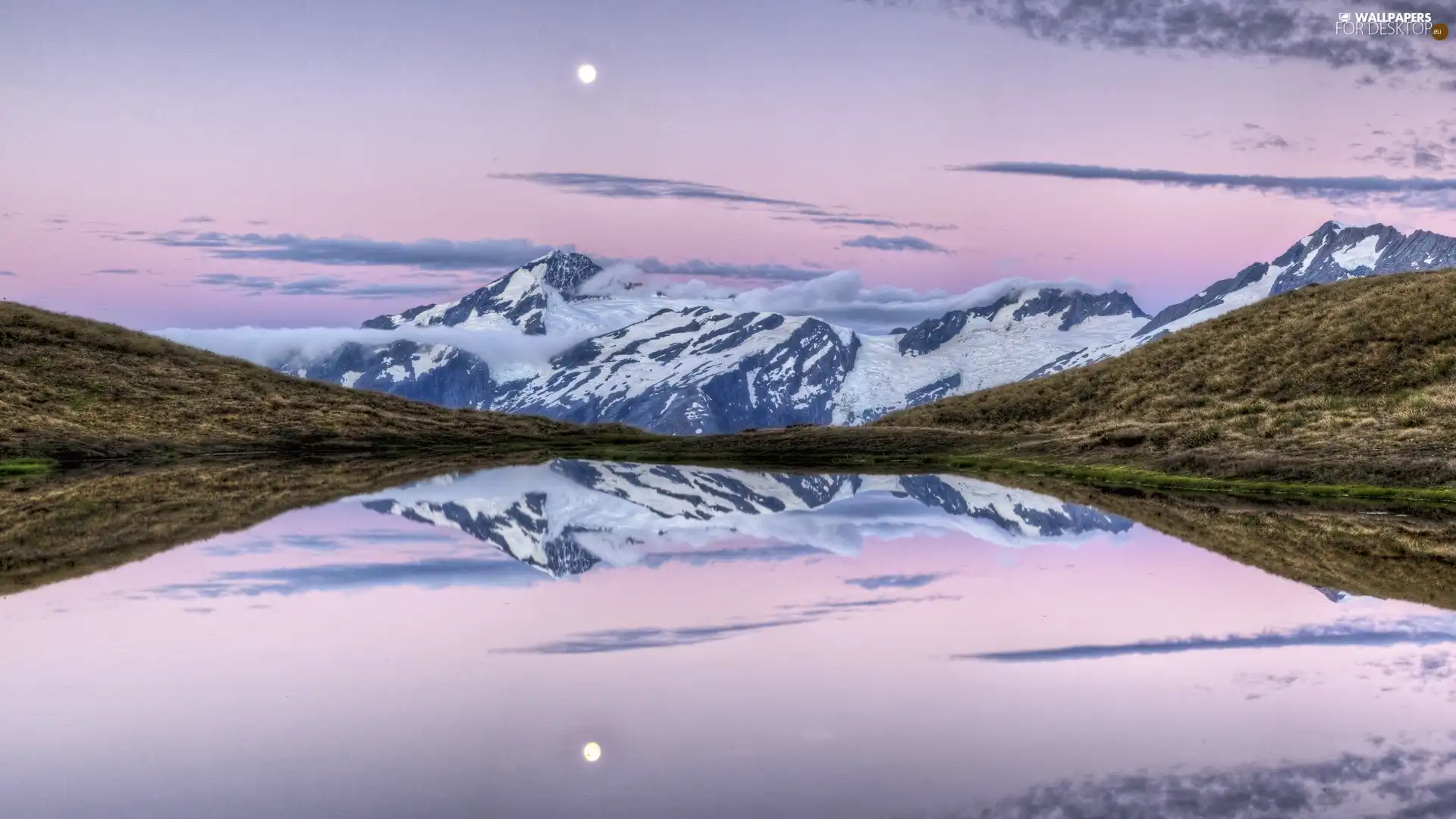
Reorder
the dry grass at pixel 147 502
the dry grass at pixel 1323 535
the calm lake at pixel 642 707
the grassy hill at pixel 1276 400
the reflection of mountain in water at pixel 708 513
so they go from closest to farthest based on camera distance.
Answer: the calm lake at pixel 642 707 → the dry grass at pixel 1323 535 → the dry grass at pixel 147 502 → the reflection of mountain in water at pixel 708 513 → the grassy hill at pixel 1276 400

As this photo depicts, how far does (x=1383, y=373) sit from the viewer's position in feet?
292

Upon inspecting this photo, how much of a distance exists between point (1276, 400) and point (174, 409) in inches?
3182

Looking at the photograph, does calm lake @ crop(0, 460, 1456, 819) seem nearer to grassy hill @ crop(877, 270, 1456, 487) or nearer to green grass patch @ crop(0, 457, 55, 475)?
grassy hill @ crop(877, 270, 1456, 487)

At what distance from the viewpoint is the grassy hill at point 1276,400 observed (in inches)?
2527

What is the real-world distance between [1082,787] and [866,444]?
80.6 m

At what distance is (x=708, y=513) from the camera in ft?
Result: 167

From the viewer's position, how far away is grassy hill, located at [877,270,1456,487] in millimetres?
64188

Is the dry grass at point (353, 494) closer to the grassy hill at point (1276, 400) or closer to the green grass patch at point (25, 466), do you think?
the green grass patch at point (25, 466)

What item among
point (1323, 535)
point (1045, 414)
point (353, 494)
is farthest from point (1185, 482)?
point (1045, 414)

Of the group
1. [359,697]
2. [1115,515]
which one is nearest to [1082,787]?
[359,697]

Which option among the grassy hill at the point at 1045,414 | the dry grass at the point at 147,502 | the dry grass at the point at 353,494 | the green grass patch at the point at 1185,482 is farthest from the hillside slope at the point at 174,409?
the green grass patch at the point at 1185,482

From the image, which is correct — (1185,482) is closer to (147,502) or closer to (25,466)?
(147,502)

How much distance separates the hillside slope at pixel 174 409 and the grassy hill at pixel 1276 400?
3807 centimetres

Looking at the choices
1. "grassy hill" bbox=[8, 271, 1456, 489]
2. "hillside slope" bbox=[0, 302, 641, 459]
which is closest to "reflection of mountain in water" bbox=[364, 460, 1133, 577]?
"grassy hill" bbox=[8, 271, 1456, 489]
